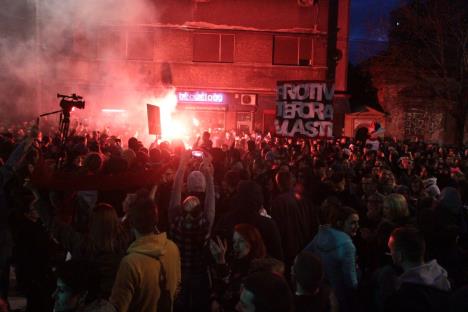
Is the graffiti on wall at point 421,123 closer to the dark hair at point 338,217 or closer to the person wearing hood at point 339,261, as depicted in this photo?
the dark hair at point 338,217

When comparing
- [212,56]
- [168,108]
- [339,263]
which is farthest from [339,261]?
[212,56]

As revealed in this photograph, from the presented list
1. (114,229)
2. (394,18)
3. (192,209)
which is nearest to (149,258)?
(114,229)

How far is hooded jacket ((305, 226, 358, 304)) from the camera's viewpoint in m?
4.40

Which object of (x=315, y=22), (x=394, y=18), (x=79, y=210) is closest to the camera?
(x=79, y=210)

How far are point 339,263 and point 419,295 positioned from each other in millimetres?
1253

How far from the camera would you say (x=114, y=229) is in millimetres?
3727

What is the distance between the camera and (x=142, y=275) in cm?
346

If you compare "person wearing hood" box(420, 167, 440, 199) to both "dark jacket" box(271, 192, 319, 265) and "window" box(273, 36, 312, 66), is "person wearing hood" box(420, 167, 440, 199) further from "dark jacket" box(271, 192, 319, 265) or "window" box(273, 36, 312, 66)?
"window" box(273, 36, 312, 66)

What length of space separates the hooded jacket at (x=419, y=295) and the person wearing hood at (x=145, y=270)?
5.10 feet

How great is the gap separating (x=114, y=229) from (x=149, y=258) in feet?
1.25

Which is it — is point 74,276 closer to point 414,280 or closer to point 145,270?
point 145,270

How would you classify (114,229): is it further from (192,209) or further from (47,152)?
(47,152)

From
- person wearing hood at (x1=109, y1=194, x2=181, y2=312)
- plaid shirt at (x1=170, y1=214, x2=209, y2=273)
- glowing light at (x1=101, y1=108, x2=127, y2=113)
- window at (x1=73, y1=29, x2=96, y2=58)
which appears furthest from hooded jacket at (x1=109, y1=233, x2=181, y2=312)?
window at (x1=73, y1=29, x2=96, y2=58)

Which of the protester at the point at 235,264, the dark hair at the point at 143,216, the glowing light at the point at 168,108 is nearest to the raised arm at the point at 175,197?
the protester at the point at 235,264
